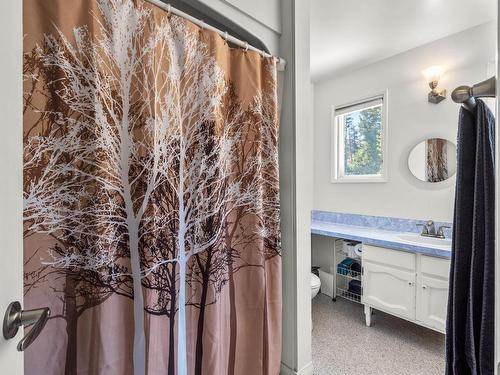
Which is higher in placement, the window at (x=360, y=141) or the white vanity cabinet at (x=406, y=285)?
the window at (x=360, y=141)

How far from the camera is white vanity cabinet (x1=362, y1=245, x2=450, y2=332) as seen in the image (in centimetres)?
182

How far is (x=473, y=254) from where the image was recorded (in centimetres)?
73

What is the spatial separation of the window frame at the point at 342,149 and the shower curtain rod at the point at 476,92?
204 centimetres

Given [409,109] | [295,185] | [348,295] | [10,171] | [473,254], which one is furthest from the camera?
[348,295]

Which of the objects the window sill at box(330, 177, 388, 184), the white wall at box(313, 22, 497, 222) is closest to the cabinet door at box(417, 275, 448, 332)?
the white wall at box(313, 22, 497, 222)

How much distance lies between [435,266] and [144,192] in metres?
2.01

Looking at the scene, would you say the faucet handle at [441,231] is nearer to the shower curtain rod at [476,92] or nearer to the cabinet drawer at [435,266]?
the cabinet drawer at [435,266]

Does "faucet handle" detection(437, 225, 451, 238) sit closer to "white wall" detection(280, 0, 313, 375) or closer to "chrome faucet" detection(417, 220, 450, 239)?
"chrome faucet" detection(417, 220, 450, 239)

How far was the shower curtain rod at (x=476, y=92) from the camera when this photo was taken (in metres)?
0.61

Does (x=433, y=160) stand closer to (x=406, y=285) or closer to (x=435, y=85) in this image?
(x=435, y=85)

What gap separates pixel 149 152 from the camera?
95 cm

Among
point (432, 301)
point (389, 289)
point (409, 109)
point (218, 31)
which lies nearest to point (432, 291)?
point (432, 301)

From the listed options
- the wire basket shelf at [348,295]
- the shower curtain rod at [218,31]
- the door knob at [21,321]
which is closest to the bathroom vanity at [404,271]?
the wire basket shelf at [348,295]

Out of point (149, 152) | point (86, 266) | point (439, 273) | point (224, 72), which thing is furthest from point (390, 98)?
point (86, 266)
